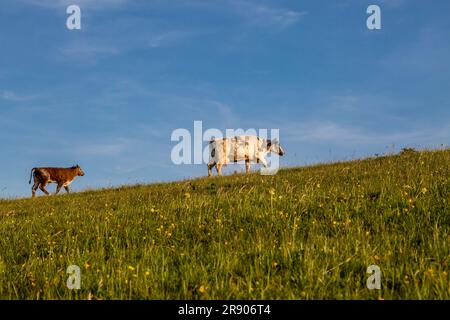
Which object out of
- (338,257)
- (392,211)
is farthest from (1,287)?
(392,211)

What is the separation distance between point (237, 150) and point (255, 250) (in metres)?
28.1

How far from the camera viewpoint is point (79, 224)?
Result: 1055 cm

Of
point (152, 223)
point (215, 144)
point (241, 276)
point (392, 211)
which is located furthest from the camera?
point (215, 144)

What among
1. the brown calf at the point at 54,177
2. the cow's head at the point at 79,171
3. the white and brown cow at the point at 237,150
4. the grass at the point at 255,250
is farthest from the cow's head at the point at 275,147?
the grass at the point at 255,250

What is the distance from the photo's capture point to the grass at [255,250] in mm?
5297

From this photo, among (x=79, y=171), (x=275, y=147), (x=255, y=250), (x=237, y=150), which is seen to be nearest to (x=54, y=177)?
(x=79, y=171)

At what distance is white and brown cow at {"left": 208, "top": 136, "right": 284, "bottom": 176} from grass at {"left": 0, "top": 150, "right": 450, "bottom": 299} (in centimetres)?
2245

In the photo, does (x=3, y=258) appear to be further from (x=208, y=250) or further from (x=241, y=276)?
(x=241, y=276)

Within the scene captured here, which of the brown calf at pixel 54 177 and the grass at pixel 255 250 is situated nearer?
the grass at pixel 255 250

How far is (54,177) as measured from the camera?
4003 cm

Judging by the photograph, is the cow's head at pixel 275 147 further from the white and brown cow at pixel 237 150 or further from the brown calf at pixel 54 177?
the brown calf at pixel 54 177

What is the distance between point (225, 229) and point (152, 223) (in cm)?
176

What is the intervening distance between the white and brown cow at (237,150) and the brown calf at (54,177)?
46.8ft

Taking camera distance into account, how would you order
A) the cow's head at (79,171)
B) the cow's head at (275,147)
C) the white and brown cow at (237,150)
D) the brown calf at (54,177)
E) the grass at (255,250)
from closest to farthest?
the grass at (255,250) → the white and brown cow at (237,150) → the cow's head at (275,147) → the brown calf at (54,177) → the cow's head at (79,171)
